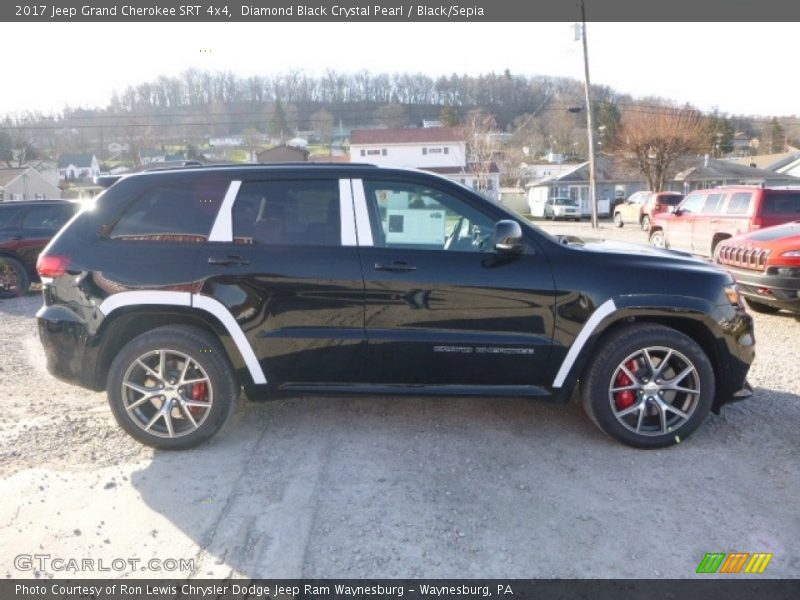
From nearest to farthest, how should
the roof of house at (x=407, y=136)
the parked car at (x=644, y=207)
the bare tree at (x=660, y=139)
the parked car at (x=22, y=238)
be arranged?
the parked car at (x=22, y=238), the parked car at (x=644, y=207), the bare tree at (x=660, y=139), the roof of house at (x=407, y=136)

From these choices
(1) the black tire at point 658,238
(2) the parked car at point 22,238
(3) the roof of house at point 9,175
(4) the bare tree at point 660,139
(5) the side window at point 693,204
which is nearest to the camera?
(2) the parked car at point 22,238

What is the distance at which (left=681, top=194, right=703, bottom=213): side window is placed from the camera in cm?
1201

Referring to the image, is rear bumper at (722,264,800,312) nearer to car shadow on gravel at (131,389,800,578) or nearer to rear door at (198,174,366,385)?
car shadow on gravel at (131,389,800,578)

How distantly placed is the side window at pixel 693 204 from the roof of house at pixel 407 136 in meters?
41.4

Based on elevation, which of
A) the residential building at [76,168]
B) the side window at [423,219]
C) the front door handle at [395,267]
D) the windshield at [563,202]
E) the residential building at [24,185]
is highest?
the residential building at [76,168]

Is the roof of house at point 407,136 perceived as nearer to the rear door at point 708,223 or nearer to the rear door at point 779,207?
the rear door at point 708,223

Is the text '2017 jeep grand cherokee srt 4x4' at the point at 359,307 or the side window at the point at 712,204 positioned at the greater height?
the side window at the point at 712,204

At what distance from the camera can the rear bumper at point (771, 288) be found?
6227mm

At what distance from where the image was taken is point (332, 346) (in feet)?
11.7

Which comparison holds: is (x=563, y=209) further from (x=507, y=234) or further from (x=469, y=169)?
(x=507, y=234)

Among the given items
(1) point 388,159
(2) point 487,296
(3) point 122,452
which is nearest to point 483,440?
(2) point 487,296

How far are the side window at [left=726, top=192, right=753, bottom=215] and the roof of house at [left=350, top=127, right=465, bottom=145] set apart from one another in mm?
43219

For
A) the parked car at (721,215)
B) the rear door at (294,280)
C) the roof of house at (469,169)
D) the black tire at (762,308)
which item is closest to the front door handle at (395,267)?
the rear door at (294,280)

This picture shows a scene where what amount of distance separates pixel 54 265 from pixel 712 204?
Result: 12035mm
